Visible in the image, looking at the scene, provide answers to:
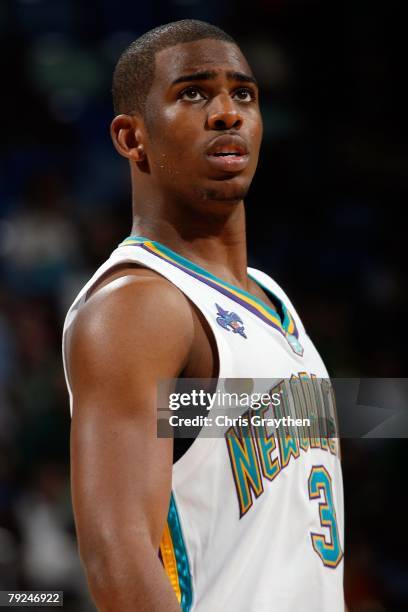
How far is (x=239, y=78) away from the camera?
275 centimetres

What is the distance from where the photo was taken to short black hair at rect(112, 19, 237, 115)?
2762 millimetres

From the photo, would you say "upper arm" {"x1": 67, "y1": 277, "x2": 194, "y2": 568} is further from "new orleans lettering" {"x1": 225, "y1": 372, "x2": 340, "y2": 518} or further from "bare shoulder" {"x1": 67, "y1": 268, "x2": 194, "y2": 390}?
"new orleans lettering" {"x1": 225, "y1": 372, "x2": 340, "y2": 518}

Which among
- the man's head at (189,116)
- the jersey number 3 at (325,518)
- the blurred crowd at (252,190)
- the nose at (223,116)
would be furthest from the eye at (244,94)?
the blurred crowd at (252,190)

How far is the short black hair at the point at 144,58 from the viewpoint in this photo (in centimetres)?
276

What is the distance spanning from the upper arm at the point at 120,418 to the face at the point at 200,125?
0.49 m

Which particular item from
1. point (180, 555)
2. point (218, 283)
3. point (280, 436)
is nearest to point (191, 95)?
point (218, 283)

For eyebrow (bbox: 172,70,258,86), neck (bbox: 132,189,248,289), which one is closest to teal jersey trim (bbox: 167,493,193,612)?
neck (bbox: 132,189,248,289)

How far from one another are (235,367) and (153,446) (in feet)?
1.06

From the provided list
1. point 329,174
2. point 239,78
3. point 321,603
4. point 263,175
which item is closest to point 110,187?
point 263,175

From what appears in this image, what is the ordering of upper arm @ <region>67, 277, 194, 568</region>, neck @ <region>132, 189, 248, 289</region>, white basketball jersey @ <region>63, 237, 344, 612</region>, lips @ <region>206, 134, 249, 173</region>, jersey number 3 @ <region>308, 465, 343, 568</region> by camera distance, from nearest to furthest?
upper arm @ <region>67, 277, 194, 568</region> → white basketball jersey @ <region>63, 237, 344, 612</region> → jersey number 3 @ <region>308, 465, 343, 568</region> → lips @ <region>206, 134, 249, 173</region> → neck @ <region>132, 189, 248, 289</region>

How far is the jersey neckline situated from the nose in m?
0.34

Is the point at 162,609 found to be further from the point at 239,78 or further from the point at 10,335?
the point at 10,335

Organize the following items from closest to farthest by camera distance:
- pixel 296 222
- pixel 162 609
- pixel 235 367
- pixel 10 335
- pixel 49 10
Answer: pixel 162 609 < pixel 235 367 < pixel 10 335 < pixel 296 222 < pixel 49 10

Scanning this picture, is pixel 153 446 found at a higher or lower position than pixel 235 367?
lower
